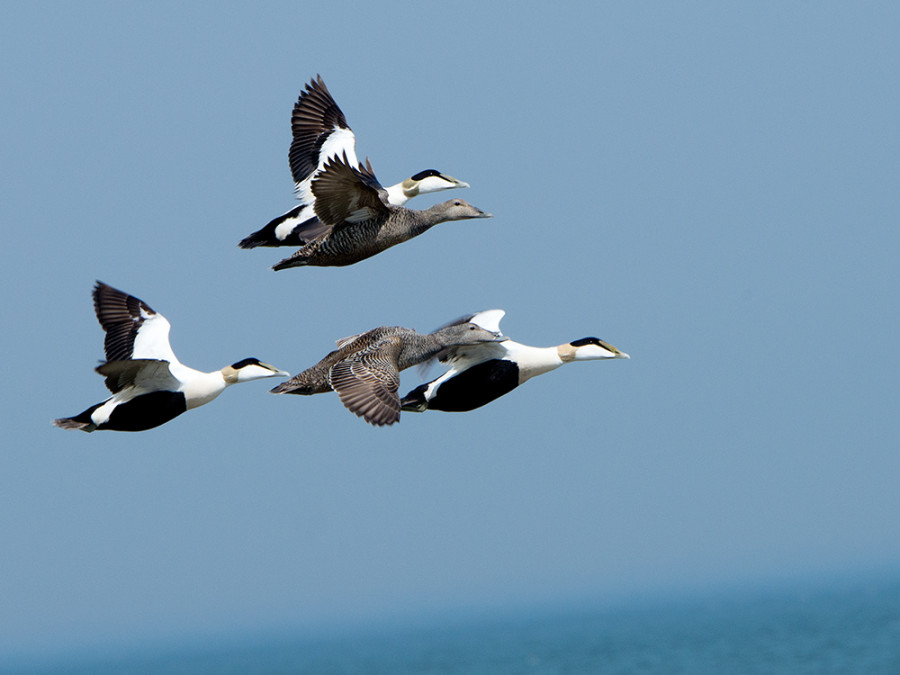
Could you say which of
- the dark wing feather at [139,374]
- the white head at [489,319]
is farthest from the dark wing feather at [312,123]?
the dark wing feather at [139,374]

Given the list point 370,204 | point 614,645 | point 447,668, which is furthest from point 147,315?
point 614,645

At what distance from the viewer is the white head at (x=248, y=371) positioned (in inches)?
503

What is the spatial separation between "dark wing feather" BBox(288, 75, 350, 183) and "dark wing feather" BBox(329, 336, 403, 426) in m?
4.49

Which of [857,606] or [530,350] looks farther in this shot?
[857,606]

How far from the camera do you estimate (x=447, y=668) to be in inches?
2948

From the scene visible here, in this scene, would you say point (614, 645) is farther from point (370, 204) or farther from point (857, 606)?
point (370, 204)

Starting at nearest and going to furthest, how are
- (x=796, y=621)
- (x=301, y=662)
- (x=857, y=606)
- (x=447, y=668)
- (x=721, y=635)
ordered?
(x=447, y=668) → (x=721, y=635) → (x=796, y=621) → (x=301, y=662) → (x=857, y=606)

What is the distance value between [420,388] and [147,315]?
8.85ft

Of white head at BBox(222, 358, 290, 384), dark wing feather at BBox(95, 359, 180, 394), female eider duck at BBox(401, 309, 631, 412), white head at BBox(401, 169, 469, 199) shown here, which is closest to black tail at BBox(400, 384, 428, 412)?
female eider duck at BBox(401, 309, 631, 412)

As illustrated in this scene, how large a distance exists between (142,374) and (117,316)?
1524 millimetres

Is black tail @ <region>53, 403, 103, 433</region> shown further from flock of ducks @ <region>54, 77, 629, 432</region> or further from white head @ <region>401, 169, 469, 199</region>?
white head @ <region>401, 169, 469, 199</region>

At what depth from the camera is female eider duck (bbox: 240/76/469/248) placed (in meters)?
14.7

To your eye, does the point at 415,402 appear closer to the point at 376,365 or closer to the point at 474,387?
the point at 474,387

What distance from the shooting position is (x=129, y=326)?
13.1 metres
